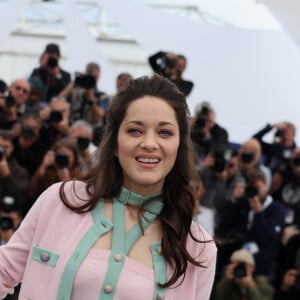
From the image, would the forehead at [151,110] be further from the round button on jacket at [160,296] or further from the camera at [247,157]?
the camera at [247,157]

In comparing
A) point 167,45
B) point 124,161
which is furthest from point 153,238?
point 167,45

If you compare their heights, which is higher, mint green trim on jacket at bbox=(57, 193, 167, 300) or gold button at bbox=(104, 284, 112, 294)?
mint green trim on jacket at bbox=(57, 193, 167, 300)

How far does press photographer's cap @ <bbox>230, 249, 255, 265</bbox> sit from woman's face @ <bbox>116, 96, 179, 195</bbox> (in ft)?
10.1

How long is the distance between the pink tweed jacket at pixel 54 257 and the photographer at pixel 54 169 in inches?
111

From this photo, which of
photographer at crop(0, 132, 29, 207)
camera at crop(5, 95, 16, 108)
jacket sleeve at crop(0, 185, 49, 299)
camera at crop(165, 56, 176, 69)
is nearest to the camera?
jacket sleeve at crop(0, 185, 49, 299)

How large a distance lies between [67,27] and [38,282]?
577cm

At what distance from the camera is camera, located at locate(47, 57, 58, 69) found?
18.2 feet

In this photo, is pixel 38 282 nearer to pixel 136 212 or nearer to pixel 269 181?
pixel 136 212

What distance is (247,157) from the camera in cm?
518

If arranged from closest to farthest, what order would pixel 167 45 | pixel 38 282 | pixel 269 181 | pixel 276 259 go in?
pixel 38 282, pixel 276 259, pixel 269 181, pixel 167 45

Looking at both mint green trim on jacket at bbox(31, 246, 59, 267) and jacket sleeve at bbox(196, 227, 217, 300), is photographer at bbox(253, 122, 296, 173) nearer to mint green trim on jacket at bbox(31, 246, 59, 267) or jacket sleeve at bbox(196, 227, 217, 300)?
jacket sleeve at bbox(196, 227, 217, 300)

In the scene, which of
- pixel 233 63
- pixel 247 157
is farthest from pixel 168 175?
pixel 233 63

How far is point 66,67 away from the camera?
20.8 ft

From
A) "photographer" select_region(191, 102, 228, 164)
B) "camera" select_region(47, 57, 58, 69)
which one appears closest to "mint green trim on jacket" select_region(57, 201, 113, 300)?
"photographer" select_region(191, 102, 228, 164)
